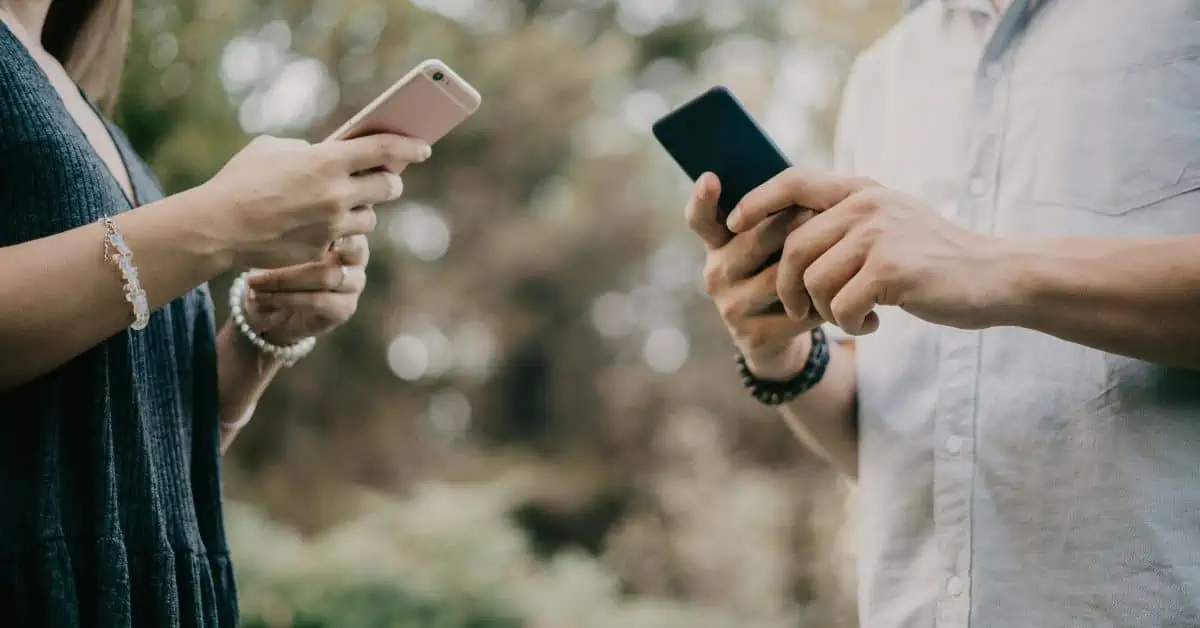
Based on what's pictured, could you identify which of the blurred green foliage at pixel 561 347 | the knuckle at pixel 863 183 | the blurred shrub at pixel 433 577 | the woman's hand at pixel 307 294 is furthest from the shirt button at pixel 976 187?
the blurred green foliage at pixel 561 347

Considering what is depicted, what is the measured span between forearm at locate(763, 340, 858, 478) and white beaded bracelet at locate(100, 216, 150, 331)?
1.99 ft

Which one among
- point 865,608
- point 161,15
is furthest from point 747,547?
point 865,608

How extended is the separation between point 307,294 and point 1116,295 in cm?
73

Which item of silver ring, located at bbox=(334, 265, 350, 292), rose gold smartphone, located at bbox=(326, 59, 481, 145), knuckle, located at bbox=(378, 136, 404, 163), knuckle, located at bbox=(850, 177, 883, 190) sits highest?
rose gold smartphone, located at bbox=(326, 59, 481, 145)

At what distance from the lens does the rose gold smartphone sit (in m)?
0.79

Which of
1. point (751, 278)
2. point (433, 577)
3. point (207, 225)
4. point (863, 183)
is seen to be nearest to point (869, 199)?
point (863, 183)

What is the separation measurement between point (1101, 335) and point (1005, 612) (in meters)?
0.26

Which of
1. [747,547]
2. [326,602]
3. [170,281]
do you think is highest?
[170,281]

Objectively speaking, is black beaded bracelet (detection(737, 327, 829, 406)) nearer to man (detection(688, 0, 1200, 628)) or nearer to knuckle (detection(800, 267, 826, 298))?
man (detection(688, 0, 1200, 628))

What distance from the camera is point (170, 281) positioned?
0.72m

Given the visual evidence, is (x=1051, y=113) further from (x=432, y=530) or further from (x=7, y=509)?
(x=432, y=530)

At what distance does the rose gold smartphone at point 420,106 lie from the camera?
2.60 ft

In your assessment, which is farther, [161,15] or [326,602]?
[326,602]

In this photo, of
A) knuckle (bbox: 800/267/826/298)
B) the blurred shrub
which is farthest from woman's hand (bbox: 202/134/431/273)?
the blurred shrub
